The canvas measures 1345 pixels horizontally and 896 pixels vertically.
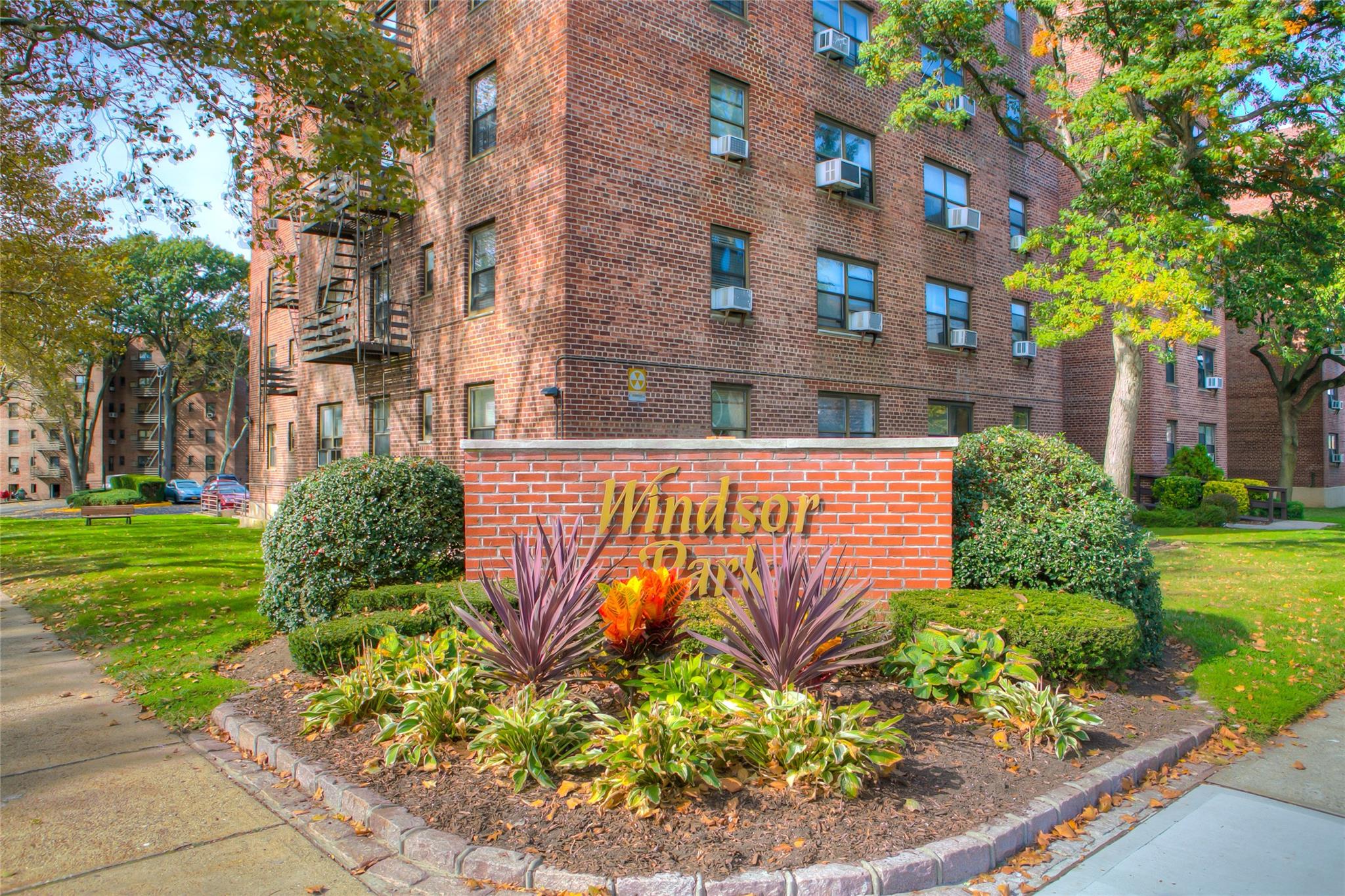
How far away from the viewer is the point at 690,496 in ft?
24.5

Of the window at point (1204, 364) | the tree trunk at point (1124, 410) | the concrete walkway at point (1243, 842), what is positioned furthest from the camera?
the window at point (1204, 364)

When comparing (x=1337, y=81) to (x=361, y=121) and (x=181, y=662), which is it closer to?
(x=361, y=121)

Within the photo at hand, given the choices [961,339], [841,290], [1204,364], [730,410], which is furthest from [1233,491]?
[730,410]

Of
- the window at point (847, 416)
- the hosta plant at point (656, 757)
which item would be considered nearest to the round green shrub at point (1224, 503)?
the window at point (847, 416)

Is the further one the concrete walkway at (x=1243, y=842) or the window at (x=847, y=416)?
the window at (x=847, y=416)

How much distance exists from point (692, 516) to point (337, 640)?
3162 mm

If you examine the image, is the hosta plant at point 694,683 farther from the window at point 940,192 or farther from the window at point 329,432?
the window at point 329,432

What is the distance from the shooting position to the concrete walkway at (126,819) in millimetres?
3801

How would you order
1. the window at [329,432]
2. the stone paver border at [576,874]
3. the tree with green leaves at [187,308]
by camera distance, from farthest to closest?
the tree with green leaves at [187,308] < the window at [329,432] < the stone paver border at [576,874]

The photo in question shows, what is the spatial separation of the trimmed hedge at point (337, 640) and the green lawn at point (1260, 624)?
6573 mm

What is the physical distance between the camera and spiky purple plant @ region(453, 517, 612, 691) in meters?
5.18

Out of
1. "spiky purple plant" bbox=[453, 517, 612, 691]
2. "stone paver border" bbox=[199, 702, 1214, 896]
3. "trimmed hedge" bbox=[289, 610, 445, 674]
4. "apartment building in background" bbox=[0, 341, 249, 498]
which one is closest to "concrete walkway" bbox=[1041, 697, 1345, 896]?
"stone paver border" bbox=[199, 702, 1214, 896]

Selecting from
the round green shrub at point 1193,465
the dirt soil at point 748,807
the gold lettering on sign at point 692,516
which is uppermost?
the round green shrub at point 1193,465

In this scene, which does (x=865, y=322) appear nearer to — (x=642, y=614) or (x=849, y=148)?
(x=849, y=148)
